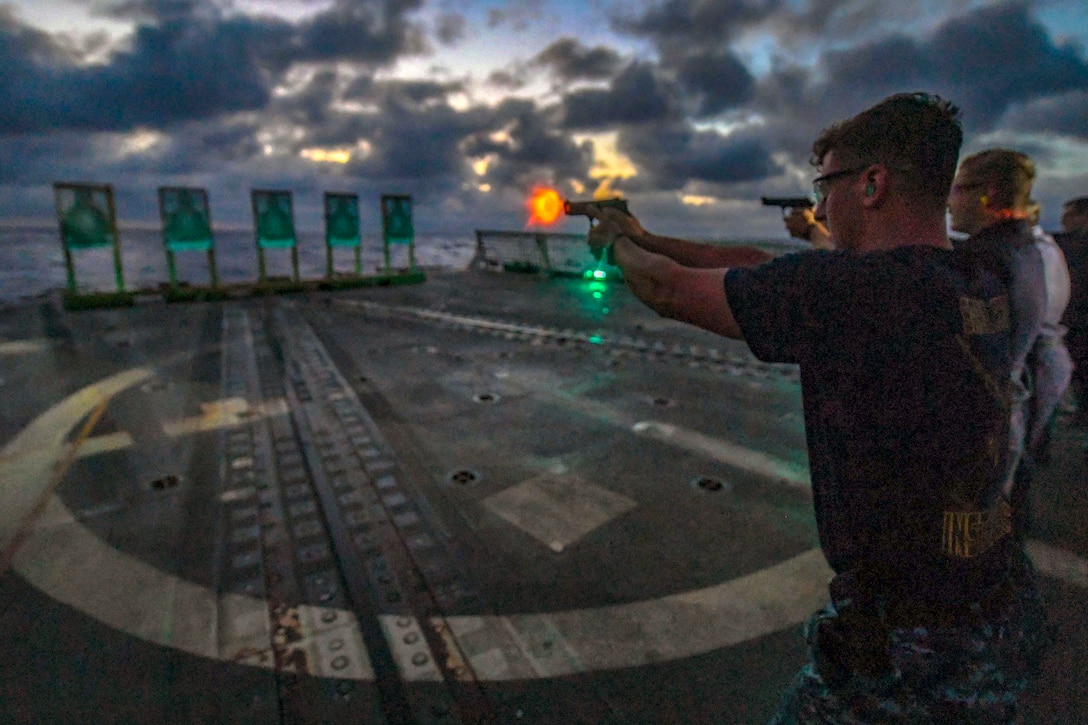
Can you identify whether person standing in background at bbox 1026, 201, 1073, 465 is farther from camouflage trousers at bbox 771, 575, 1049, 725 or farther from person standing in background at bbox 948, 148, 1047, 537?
camouflage trousers at bbox 771, 575, 1049, 725

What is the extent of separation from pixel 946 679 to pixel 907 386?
706 millimetres

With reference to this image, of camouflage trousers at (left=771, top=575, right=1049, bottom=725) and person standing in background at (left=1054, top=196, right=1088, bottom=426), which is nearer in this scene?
camouflage trousers at (left=771, top=575, right=1049, bottom=725)

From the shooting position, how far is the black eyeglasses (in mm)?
1384

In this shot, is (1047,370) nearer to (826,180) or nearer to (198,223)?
(826,180)

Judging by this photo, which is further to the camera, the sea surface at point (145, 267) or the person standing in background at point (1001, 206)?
the sea surface at point (145, 267)

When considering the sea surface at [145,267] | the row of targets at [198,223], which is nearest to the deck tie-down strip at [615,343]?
the sea surface at [145,267]

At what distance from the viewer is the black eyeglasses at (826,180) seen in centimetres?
138

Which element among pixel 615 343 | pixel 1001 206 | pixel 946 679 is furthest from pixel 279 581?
pixel 615 343

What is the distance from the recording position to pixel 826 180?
1458mm

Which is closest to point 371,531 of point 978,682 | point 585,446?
point 585,446

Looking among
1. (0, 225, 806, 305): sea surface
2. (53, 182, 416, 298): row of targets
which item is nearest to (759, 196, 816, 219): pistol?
(0, 225, 806, 305): sea surface

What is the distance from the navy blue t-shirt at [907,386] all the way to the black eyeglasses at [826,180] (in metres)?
0.26

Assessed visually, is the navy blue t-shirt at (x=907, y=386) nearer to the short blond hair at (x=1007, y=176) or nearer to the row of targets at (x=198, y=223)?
the short blond hair at (x=1007, y=176)

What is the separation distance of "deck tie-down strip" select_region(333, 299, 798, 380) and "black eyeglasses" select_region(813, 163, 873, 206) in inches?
226
